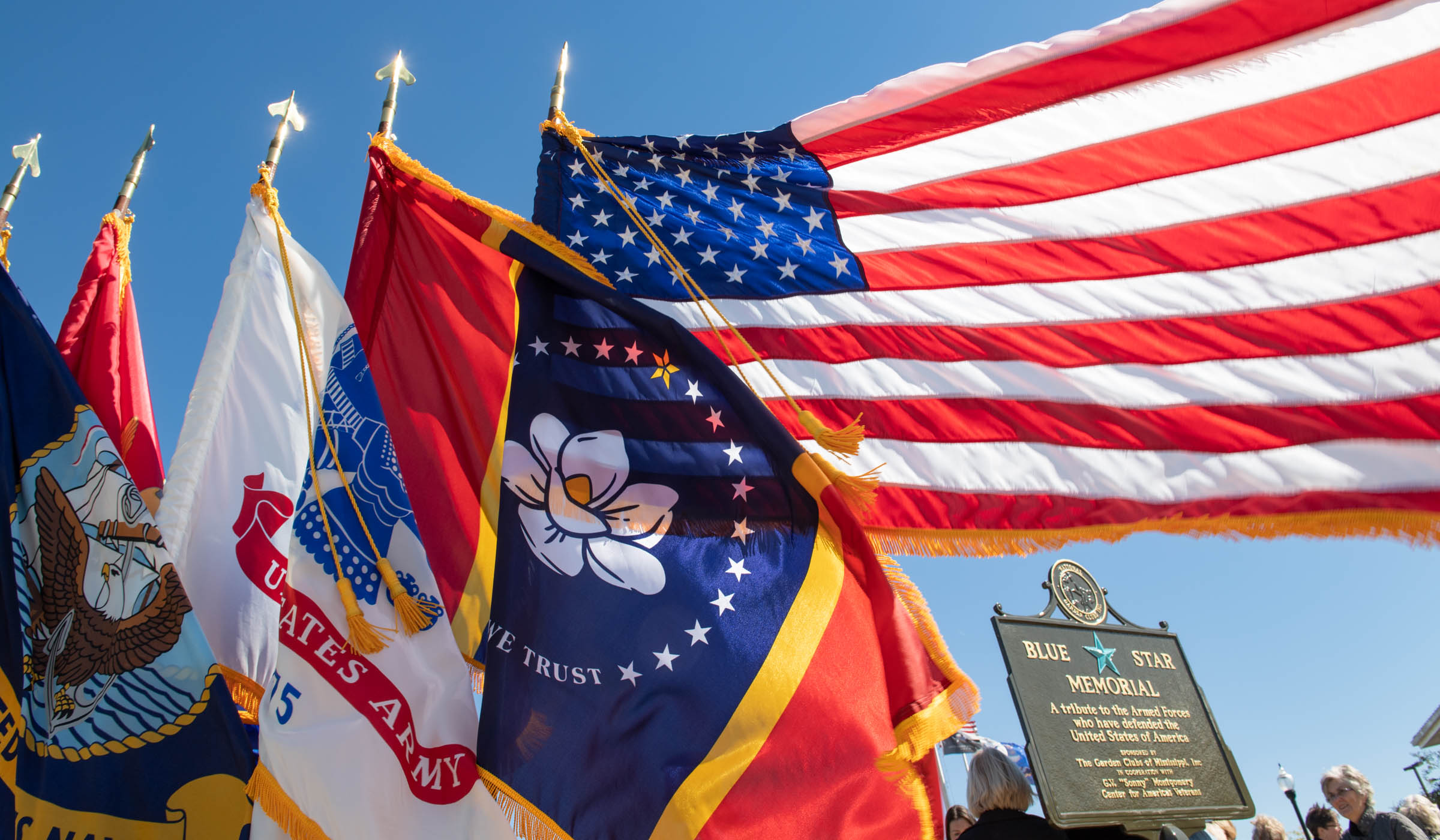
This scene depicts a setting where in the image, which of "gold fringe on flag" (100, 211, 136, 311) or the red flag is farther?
"gold fringe on flag" (100, 211, 136, 311)

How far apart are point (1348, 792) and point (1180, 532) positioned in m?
2.67

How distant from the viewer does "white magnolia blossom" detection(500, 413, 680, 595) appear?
3.00 m

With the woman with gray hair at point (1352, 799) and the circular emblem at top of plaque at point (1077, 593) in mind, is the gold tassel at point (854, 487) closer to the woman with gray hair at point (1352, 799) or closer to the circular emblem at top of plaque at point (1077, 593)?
the circular emblem at top of plaque at point (1077, 593)

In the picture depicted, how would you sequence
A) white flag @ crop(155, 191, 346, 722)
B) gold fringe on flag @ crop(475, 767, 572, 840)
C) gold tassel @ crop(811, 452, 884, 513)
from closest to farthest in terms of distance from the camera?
gold fringe on flag @ crop(475, 767, 572, 840)
gold tassel @ crop(811, 452, 884, 513)
white flag @ crop(155, 191, 346, 722)

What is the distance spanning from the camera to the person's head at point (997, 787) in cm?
370

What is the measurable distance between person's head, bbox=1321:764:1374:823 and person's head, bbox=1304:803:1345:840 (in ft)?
1.63

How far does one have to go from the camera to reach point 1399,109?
3559mm

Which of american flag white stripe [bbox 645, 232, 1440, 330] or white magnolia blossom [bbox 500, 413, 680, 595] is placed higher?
american flag white stripe [bbox 645, 232, 1440, 330]

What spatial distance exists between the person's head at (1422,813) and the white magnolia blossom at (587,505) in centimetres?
445

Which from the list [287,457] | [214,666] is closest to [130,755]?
[214,666]

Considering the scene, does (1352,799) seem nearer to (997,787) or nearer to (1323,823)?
(1323,823)

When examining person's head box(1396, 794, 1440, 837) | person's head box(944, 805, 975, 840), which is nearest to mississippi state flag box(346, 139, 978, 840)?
person's head box(944, 805, 975, 840)

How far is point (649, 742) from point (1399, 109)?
3845 millimetres

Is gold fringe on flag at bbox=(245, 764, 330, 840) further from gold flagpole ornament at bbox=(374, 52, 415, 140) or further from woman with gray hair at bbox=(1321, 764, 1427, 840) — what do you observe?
woman with gray hair at bbox=(1321, 764, 1427, 840)
